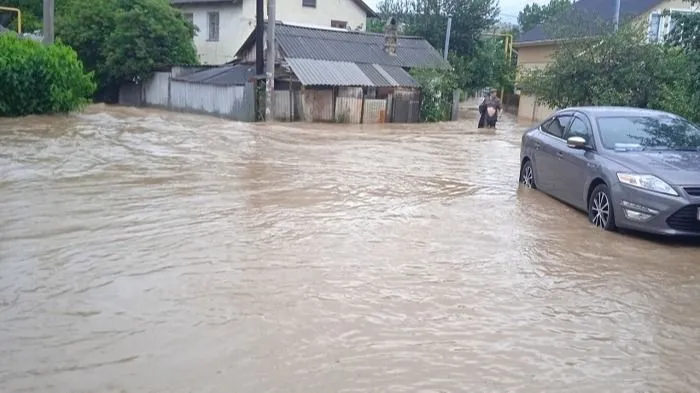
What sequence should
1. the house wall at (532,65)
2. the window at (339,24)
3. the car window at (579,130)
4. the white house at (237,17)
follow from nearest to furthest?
the car window at (579,130) → the house wall at (532,65) → the white house at (237,17) → the window at (339,24)

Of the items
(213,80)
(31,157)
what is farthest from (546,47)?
(31,157)

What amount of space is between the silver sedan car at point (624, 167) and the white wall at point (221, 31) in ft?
93.9

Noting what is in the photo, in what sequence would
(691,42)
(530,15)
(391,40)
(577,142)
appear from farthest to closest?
1. (530,15)
2. (391,40)
3. (691,42)
4. (577,142)

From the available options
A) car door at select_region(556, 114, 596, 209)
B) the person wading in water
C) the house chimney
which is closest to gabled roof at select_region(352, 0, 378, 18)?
the house chimney

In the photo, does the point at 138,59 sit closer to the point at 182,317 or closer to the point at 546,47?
the point at 546,47

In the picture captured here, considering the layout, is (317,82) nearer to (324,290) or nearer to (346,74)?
(346,74)

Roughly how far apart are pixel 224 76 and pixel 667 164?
22.5 m

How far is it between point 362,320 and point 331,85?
861 inches

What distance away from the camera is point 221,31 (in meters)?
38.7

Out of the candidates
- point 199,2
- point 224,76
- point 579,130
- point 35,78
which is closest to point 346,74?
point 224,76

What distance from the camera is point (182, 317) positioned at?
543 centimetres

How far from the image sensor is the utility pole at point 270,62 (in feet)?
80.3

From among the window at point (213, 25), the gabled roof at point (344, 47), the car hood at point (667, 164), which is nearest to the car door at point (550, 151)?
the car hood at point (667, 164)

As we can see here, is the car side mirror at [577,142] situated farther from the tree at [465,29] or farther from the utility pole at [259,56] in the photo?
the tree at [465,29]
